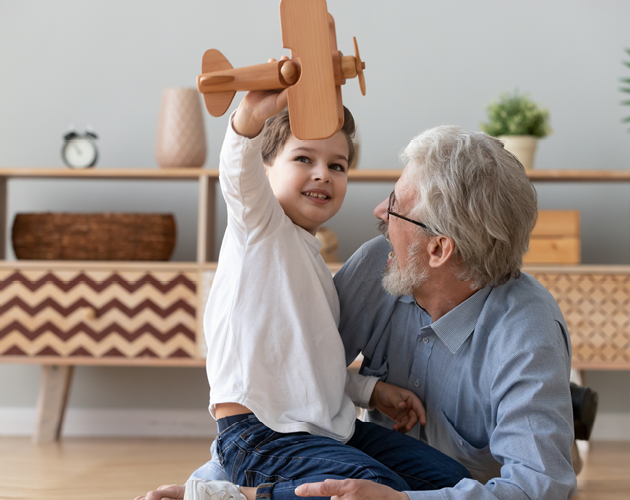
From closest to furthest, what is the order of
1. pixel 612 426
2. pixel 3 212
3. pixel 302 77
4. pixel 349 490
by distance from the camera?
pixel 302 77
pixel 349 490
pixel 3 212
pixel 612 426

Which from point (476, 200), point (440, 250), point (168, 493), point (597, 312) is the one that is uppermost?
point (476, 200)

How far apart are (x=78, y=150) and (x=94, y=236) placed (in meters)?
0.40

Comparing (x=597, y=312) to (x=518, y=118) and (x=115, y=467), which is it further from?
(x=115, y=467)

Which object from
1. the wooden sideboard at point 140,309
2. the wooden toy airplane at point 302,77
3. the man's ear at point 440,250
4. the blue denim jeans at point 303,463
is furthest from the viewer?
the wooden sideboard at point 140,309

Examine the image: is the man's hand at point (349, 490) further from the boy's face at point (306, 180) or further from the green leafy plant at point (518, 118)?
the green leafy plant at point (518, 118)

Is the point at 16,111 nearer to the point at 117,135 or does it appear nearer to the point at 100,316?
the point at 117,135

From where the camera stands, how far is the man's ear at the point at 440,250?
3.92 ft

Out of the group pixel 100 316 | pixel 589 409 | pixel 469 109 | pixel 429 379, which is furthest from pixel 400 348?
pixel 469 109

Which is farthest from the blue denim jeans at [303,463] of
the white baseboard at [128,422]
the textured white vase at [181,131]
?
the white baseboard at [128,422]

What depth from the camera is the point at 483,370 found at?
1197 millimetres

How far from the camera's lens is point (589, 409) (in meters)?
1.79

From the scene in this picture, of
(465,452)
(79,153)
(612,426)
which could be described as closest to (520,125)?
(612,426)

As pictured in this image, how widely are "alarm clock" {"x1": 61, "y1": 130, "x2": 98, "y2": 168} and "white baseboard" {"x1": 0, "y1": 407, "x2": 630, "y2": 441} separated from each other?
1.12m

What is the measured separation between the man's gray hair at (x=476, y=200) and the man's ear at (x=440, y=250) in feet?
0.04
